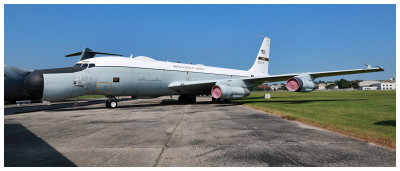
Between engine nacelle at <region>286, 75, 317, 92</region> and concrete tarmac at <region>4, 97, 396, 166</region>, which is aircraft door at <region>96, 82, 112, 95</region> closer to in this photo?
concrete tarmac at <region>4, 97, 396, 166</region>

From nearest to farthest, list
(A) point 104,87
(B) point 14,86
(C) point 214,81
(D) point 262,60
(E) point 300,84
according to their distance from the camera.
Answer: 1. (B) point 14,86
2. (A) point 104,87
3. (E) point 300,84
4. (C) point 214,81
5. (D) point 262,60

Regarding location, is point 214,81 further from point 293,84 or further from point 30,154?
point 30,154

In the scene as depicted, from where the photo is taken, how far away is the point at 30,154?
392 centimetres

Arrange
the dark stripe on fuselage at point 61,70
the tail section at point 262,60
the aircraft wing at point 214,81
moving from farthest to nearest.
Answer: the tail section at point 262,60, the aircraft wing at point 214,81, the dark stripe on fuselage at point 61,70

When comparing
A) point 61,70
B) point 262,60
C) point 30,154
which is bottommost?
point 30,154

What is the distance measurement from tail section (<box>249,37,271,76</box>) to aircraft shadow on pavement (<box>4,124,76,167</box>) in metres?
22.9

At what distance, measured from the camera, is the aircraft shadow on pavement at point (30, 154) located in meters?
3.43

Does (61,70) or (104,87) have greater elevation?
(61,70)

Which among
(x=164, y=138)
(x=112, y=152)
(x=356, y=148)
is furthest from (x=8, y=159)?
(x=356, y=148)

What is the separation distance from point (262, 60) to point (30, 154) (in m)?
25.2

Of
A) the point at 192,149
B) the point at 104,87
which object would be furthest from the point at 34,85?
the point at 192,149

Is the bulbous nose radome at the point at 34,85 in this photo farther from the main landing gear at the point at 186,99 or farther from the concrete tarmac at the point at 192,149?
the main landing gear at the point at 186,99

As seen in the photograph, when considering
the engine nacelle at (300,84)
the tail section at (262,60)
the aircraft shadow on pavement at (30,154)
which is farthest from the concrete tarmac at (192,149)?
the tail section at (262,60)
